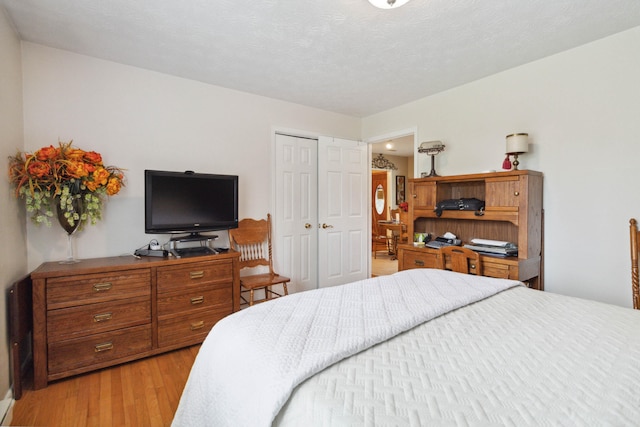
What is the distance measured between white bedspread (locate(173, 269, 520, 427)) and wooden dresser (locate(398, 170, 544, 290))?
100 cm

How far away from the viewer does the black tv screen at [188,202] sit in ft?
8.49

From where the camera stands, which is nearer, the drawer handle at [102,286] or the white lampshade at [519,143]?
the drawer handle at [102,286]

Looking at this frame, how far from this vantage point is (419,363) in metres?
0.93

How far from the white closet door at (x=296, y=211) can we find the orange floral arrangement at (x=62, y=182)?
1738mm

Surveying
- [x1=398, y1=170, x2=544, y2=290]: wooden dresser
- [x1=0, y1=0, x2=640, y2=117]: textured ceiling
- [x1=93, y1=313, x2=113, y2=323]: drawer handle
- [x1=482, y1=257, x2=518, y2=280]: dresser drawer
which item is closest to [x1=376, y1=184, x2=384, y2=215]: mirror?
[x1=398, y1=170, x2=544, y2=290]: wooden dresser

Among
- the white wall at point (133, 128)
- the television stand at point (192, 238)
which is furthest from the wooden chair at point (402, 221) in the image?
the television stand at point (192, 238)

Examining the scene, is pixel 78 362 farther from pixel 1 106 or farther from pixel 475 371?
pixel 475 371

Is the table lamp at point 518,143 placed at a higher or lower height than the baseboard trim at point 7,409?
higher

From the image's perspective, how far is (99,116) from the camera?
8.59ft

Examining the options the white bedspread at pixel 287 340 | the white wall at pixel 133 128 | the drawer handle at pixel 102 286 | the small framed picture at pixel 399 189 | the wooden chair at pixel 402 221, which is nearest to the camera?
the white bedspread at pixel 287 340

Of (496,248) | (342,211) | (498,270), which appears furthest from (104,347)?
(496,248)

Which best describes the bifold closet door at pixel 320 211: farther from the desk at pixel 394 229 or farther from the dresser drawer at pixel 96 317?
the desk at pixel 394 229

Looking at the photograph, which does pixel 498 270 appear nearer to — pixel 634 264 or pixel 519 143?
pixel 634 264

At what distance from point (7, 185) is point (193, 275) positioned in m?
1.34
